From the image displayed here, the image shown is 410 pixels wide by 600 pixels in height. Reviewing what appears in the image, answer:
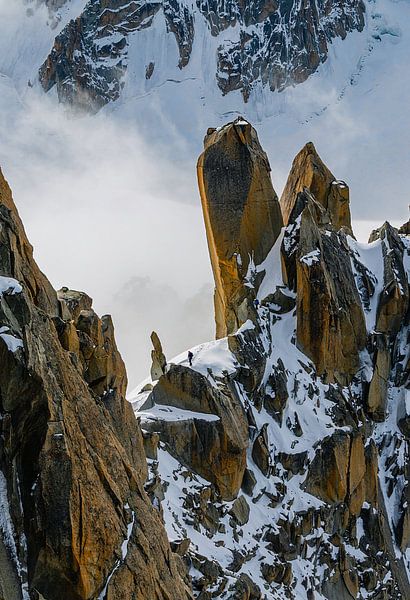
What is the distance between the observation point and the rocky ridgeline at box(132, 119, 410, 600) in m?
45.2

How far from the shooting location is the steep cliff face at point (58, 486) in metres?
24.5

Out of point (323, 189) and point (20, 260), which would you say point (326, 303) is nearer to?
point (323, 189)

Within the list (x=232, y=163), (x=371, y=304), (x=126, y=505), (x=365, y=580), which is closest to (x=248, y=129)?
(x=232, y=163)

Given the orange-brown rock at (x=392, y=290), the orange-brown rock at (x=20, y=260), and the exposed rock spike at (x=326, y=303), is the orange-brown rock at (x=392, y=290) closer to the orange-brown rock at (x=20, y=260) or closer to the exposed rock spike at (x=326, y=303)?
the exposed rock spike at (x=326, y=303)

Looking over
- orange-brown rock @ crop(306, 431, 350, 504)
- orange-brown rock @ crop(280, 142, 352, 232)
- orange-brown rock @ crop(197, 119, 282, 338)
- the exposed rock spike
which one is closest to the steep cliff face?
orange-brown rock @ crop(306, 431, 350, 504)

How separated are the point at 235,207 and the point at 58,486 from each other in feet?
138

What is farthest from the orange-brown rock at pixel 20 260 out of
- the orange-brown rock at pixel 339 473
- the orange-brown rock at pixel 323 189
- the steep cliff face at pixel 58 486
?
the orange-brown rock at pixel 323 189

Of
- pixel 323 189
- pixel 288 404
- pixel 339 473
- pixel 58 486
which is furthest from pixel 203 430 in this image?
pixel 323 189

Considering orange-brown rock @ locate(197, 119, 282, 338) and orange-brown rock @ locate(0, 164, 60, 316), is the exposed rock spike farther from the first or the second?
orange-brown rock @ locate(0, 164, 60, 316)

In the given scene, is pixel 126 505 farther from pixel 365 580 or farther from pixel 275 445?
pixel 365 580

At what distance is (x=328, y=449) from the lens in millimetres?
53250

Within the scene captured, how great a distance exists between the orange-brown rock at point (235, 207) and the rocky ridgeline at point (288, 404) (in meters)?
0.11

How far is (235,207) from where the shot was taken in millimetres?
64688

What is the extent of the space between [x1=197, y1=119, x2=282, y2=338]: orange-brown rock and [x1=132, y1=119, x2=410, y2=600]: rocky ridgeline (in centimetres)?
11
